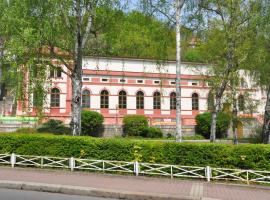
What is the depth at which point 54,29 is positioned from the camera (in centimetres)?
1908

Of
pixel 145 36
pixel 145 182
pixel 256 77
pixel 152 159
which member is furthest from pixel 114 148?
pixel 256 77

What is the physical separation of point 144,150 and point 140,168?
2.74ft

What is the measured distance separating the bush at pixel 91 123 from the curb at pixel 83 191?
97.0 feet

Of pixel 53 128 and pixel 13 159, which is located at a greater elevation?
pixel 53 128

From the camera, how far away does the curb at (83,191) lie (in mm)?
12087

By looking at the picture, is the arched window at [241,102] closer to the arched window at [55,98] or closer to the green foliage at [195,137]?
the green foliage at [195,137]

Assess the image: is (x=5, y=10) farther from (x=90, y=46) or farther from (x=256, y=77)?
(x=256, y=77)

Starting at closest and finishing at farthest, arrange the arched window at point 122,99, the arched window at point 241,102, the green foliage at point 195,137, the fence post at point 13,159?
the fence post at point 13,159, the arched window at point 241,102, the green foliage at point 195,137, the arched window at point 122,99

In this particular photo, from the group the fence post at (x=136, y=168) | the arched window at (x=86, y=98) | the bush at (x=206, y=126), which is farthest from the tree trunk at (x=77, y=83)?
the bush at (x=206, y=126)

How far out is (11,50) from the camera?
18625 millimetres

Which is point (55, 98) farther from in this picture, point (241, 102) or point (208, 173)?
point (208, 173)

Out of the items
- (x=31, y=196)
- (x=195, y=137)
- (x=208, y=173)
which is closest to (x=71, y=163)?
(x=31, y=196)

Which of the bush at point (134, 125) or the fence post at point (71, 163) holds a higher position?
the bush at point (134, 125)

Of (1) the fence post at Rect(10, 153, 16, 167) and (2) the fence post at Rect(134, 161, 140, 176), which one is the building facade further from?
(2) the fence post at Rect(134, 161, 140, 176)
